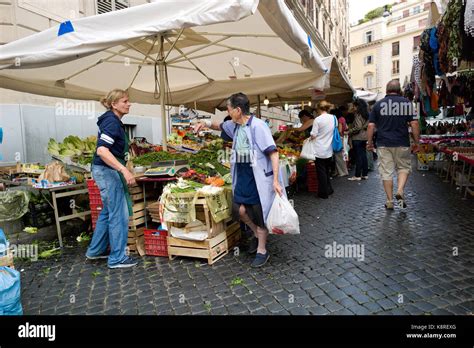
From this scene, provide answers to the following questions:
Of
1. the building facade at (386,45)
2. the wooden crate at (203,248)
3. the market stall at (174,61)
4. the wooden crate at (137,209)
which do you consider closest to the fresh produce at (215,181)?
the market stall at (174,61)

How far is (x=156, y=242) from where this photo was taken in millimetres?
4121

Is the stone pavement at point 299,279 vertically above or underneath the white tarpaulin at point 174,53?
underneath

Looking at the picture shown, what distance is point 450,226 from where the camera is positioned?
469 cm

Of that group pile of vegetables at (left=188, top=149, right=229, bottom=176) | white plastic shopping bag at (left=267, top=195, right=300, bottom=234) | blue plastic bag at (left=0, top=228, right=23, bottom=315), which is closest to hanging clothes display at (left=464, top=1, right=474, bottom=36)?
white plastic shopping bag at (left=267, top=195, right=300, bottom=234)

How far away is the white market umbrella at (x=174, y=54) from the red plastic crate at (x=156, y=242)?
1754 millimetres

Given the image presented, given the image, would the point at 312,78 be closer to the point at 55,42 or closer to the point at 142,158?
the point at 142,158

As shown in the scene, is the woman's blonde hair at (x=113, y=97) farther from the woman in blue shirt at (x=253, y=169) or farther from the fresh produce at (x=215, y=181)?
the fresh produce at (x=215, y=181)

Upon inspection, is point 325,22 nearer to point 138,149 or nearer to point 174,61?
point 174,61

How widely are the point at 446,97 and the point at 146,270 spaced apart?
9612 millimetres

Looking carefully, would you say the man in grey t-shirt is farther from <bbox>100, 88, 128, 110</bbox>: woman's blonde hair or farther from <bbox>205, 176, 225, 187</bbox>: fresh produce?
<bbox>100, 88, 128, 110</bbox>: woman's blonde hair

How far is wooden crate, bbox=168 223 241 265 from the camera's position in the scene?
3.78 metres

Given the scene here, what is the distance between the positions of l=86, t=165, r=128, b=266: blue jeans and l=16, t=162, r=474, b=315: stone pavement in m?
0.25

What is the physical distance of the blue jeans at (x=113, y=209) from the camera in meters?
3.71
